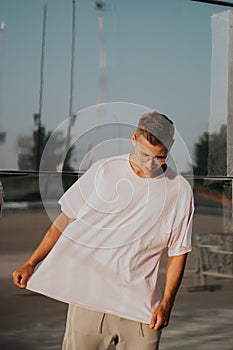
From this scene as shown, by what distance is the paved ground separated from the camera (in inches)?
116

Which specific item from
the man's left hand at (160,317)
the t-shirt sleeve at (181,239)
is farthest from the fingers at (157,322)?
the t-shirt sleeve at (181,239)

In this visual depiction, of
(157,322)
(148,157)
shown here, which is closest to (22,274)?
(157,322)

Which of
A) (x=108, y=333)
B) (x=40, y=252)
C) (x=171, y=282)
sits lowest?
(x=108, y=333)

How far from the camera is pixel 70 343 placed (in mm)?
2891

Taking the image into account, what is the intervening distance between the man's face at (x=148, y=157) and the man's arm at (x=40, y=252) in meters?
0.33

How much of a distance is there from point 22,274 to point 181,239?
1.95 ft

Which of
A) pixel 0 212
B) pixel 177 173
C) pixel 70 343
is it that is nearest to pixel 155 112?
pixel 177 173

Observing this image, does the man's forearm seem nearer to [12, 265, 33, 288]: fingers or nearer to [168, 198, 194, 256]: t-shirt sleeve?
[168, 198, 194, 256]: t-shirt sleeve

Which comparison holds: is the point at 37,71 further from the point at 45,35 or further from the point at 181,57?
the point at 181,57

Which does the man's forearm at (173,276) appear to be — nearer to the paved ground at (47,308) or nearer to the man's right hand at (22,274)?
the paved ground at (47,308)

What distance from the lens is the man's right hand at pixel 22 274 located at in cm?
292

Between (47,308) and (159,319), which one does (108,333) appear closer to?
(159,319)

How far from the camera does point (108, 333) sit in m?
2.74

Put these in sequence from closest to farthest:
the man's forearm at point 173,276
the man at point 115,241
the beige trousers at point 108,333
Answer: the beige trousers at point 108,333
the man at point 115,241
the man's forearm at point 173,276
